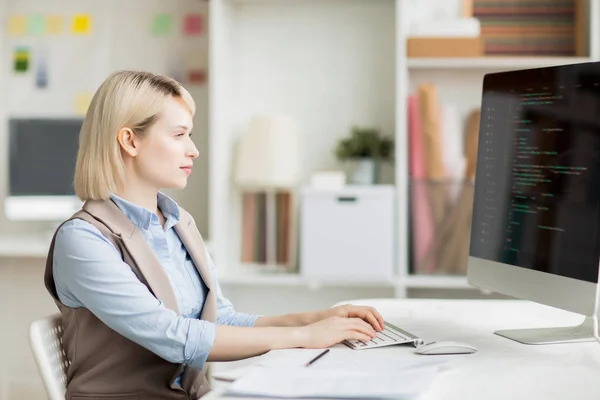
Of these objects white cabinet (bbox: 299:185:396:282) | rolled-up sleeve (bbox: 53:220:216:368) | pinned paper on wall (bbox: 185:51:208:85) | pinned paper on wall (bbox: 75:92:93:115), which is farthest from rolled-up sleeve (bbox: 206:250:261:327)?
pinned paper on wall (bbox: 75:92:93:115)

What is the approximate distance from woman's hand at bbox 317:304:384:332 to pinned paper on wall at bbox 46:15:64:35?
2.49 metres

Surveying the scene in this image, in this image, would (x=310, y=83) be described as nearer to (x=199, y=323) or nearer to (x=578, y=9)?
(x=578, y=9)

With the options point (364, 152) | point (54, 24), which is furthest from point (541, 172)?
point (54, 24)

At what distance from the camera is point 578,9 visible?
122 inches

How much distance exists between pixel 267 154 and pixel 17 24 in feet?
4.52

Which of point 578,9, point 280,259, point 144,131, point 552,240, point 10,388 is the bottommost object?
point 10,388

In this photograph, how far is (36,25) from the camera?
356 cm

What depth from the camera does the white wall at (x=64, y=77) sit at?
3.45 m

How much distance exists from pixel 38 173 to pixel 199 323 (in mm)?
2181

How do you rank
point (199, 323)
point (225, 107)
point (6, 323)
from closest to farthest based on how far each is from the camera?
point (199, 323)
point (225, 107)
point (6, 323)

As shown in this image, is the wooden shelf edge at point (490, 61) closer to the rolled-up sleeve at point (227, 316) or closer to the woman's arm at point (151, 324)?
the rolled-up sleeve at point (227, 316)

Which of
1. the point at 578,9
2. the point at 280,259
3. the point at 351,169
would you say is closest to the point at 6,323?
the point at 280,259

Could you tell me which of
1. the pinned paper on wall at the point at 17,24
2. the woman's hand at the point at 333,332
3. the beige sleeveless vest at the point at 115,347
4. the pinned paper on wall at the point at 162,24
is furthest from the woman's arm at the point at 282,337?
the pinned paper on wall at the point at 17,24

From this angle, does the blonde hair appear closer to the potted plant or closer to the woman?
the woman
